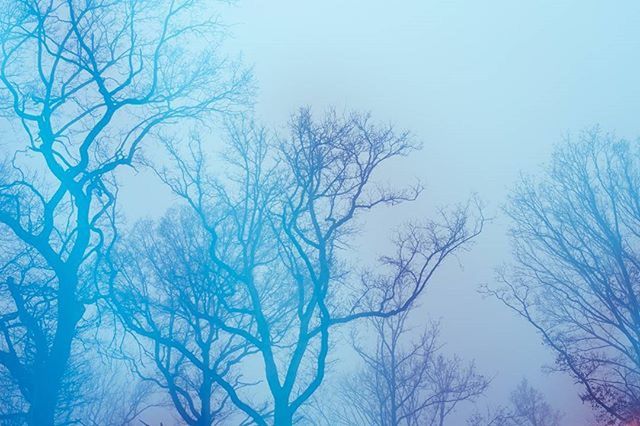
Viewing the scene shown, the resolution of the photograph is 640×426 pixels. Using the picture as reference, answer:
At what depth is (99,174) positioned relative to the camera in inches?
504

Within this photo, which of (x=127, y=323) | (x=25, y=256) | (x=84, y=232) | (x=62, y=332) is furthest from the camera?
(x=25, y=256)

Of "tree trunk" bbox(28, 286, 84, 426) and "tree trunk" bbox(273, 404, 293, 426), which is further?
"tree trunk" bbox(273, 404, 293, 426)

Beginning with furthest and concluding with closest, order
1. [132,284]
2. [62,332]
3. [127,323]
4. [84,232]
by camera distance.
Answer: [132,284]
[127,323]
[84,232]
[62,332]

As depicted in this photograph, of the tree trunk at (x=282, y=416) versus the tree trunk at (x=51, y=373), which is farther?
the tree trunk at (x=282, y=416)

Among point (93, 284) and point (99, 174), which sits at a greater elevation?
point (99, 174)

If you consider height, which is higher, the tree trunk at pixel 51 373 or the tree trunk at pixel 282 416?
the tree trunk at pixel 51 373

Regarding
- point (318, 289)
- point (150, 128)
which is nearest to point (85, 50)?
point (150, 128)

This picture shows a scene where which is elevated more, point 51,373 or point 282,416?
point 51,373

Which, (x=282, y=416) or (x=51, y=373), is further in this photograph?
(x=282, y=416)

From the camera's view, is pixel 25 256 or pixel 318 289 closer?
pixel 318 289

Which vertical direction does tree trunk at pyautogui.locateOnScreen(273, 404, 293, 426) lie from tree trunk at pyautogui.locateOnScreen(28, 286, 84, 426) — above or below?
below

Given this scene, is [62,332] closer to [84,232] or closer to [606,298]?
[84,232]

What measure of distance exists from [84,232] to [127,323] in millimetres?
2996

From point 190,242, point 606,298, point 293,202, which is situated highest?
point 190,242
